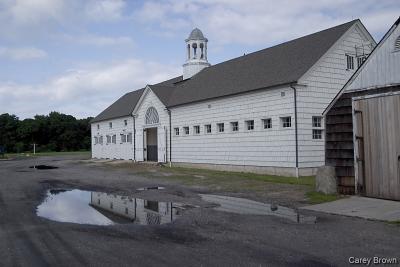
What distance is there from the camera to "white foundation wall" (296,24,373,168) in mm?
20953

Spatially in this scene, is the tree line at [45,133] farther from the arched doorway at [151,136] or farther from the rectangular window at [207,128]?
the rectangular window at [207,128]

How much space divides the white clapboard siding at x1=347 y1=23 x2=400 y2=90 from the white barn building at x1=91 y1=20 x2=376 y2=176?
7343 mm

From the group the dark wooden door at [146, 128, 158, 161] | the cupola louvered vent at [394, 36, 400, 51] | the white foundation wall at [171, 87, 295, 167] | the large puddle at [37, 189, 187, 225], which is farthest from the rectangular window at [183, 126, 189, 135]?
the cupola louvered vent at [394, 36, 400, 51]

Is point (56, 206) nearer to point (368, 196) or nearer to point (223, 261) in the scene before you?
point (223, 261)

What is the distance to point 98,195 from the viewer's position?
625 inches

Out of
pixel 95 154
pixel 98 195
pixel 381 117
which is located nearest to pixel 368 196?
pixel 381 117

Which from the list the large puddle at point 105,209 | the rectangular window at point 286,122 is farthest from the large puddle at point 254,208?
the rectangular window at point 286,122

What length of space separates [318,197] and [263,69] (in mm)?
12666

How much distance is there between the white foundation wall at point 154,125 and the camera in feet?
107

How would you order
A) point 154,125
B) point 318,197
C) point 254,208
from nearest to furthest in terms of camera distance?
point 254,208
point 318,197
point 154,125

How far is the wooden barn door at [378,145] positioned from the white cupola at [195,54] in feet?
81.5

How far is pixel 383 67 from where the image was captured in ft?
41.9

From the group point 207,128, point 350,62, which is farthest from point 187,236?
point 207,128

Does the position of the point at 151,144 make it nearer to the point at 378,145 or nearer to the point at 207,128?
the point at 207,128
